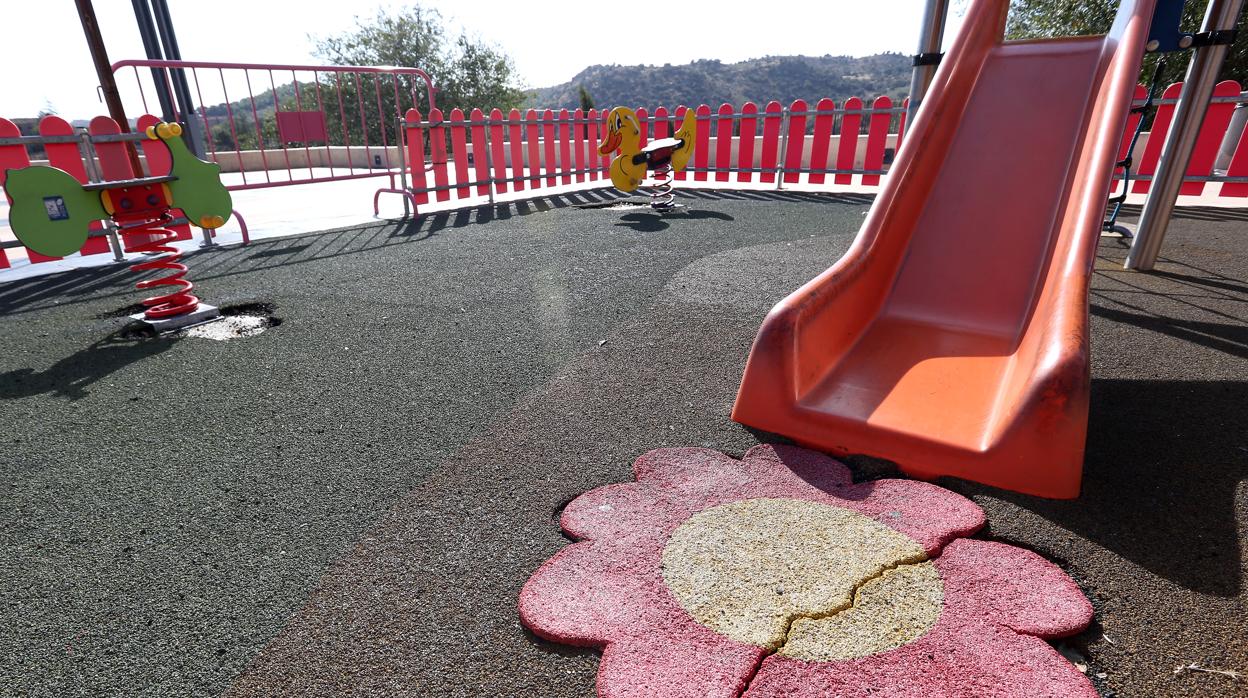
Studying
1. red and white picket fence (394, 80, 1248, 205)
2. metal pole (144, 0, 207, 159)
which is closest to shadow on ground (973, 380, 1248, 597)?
red and white picket fence (394, 80, 1248, 205)

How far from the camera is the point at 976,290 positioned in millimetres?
3203

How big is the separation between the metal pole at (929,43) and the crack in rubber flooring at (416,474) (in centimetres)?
185

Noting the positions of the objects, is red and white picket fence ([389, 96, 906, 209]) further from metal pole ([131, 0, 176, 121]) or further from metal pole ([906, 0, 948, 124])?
metal pole ([906, 0, 948, 124])

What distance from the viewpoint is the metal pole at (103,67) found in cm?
510

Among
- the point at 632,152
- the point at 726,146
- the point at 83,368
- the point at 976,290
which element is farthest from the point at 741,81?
the point at 83,368

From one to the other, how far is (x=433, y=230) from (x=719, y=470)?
6331mm

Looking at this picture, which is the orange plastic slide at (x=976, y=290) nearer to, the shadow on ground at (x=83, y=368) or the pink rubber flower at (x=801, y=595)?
the pink rubber flower at (x=801, y=595)

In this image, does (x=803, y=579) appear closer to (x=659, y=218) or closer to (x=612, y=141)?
(x=659, y=218)

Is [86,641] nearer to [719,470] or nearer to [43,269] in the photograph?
[719,470]

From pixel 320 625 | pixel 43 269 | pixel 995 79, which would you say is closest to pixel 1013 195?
pixel 995 79

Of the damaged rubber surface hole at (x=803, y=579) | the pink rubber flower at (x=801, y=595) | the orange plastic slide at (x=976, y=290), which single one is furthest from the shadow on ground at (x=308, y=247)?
the damaged rubber surface hole at (x=803, y=579)

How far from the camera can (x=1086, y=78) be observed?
12.2ft

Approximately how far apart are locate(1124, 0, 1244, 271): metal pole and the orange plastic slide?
47.2 inches

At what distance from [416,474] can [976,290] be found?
293cm
